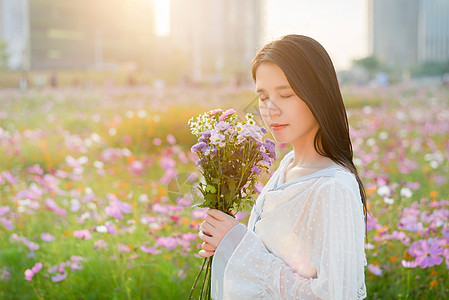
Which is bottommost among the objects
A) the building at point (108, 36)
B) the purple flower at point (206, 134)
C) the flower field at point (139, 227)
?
the flower field at point (139, 227)

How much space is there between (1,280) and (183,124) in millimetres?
4142

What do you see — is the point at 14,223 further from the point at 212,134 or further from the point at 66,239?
the point at 212,134

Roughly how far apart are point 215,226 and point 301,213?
0.24 metres

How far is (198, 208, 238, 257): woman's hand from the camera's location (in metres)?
1.28

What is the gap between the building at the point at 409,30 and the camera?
97.5m

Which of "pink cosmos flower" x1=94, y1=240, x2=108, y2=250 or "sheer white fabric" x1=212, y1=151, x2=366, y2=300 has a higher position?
"sheer white fabric" x1=212, y1=151, x2=366, y2=300

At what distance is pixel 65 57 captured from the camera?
64.5 meters

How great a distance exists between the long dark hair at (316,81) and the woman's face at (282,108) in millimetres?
25

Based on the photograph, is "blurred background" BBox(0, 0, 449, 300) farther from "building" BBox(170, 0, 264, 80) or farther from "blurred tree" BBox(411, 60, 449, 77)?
"building" BBox(170, 0, 264, 80)

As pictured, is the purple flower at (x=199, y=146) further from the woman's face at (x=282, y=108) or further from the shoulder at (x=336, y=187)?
the shoulder at (x=336, y=187)

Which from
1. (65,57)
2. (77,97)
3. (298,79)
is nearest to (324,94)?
(298,79)

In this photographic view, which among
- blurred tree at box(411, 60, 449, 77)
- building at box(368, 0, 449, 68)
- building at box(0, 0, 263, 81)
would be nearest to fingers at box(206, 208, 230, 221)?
building at box(0, 0, 263, 81)

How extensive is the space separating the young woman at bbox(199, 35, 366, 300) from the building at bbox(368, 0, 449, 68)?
3987 inches

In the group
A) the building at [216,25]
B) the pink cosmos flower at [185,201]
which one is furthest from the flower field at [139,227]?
the building at [216,25]
